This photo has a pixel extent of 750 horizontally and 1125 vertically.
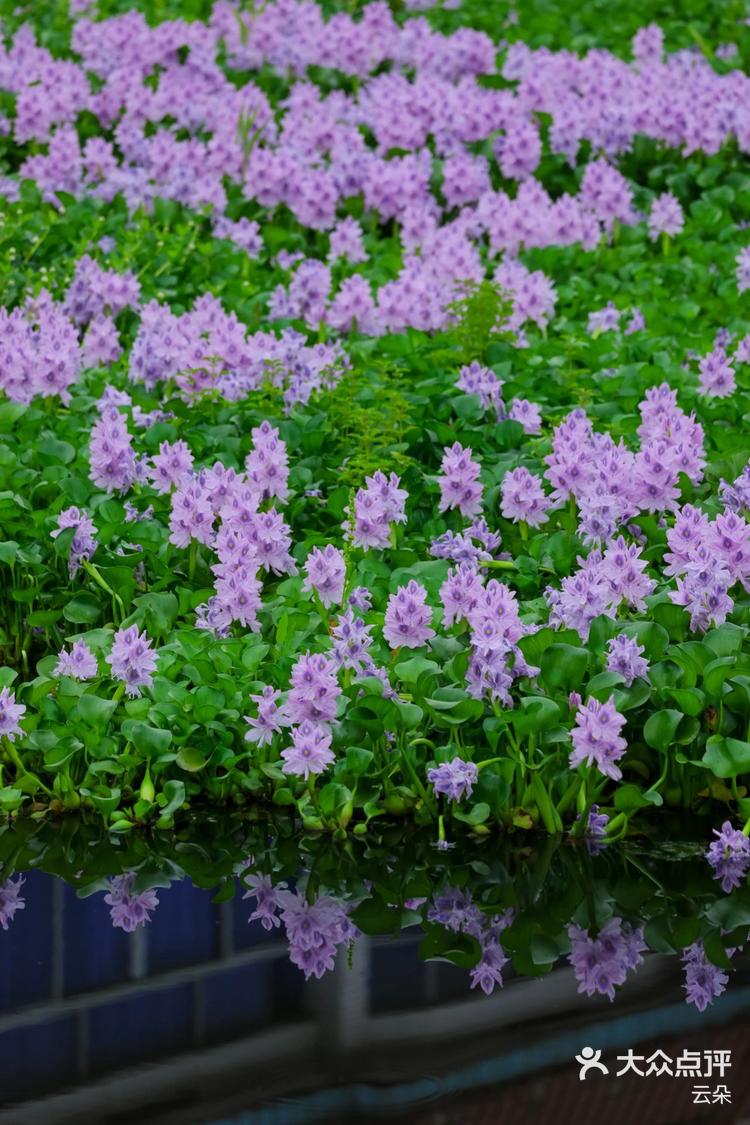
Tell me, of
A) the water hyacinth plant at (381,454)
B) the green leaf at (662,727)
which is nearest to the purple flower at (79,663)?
the water hyacinth plant at (381,454)

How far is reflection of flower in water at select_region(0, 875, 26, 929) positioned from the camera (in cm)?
467

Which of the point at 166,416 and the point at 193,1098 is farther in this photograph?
the point at 166,416

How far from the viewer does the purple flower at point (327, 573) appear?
5.41 m

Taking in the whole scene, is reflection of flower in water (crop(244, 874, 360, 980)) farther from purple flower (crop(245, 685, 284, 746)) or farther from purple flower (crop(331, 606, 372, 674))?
purple flower (crop(331, 606, 372, 674))

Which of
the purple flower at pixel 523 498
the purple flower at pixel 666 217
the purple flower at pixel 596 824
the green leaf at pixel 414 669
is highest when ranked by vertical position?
the purple flower at pixel 666 217

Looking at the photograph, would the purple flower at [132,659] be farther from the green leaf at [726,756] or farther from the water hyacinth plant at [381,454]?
the green leaf at [726,756]

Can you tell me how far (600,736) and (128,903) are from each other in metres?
1.24

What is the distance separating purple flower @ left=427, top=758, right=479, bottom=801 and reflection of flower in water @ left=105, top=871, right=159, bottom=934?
761 mm

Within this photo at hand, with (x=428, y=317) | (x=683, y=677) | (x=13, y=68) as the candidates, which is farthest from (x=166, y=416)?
(x=13, y=68)

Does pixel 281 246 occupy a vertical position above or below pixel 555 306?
above

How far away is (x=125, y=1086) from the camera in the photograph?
393 cm

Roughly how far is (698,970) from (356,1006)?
2.63 ft

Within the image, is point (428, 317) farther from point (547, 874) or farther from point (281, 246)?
point (547, 874)

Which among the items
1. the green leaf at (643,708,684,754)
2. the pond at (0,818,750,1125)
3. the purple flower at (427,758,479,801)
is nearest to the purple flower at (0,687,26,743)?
the pond at (0,818,750,1125)
